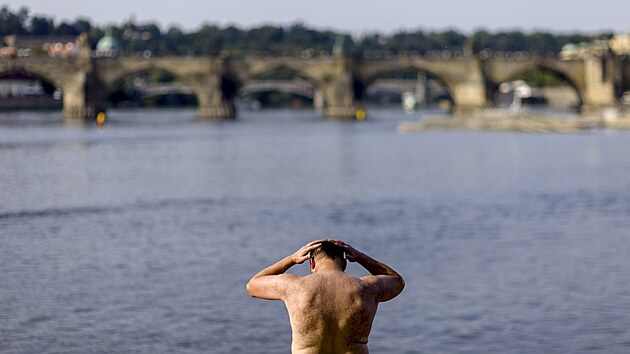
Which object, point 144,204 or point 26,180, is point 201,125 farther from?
point 144,204

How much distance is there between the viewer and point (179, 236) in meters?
38.4

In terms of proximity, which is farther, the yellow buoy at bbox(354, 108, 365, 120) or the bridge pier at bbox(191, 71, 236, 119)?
the yellow buoy at bbox(354, 108, 365, 120)

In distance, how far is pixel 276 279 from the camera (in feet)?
35.0

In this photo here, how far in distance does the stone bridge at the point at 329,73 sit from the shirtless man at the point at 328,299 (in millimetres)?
155908

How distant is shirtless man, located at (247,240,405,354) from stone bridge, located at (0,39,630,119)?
512 ft

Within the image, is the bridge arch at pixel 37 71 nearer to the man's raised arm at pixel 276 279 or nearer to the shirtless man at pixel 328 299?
the man's raised arm at pixel 276 279

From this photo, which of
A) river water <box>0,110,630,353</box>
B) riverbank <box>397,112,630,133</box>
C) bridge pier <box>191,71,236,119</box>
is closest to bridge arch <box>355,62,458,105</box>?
bridge pier <box>191,71,236,119</box>

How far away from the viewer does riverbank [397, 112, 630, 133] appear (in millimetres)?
126938

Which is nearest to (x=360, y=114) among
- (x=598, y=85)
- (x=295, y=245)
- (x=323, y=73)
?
(x=323, y=73)

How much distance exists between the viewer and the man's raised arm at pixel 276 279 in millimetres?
10570

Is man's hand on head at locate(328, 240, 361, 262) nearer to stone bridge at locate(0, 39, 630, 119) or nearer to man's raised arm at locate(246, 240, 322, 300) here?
man's raised arm at locate(246, 240, 322, 300)

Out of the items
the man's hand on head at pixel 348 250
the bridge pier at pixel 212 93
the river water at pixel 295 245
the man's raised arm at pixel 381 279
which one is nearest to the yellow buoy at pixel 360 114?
the bridge pier at pixel 212 93

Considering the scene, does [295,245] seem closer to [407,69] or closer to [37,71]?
[37,71]

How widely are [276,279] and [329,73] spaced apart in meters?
161
